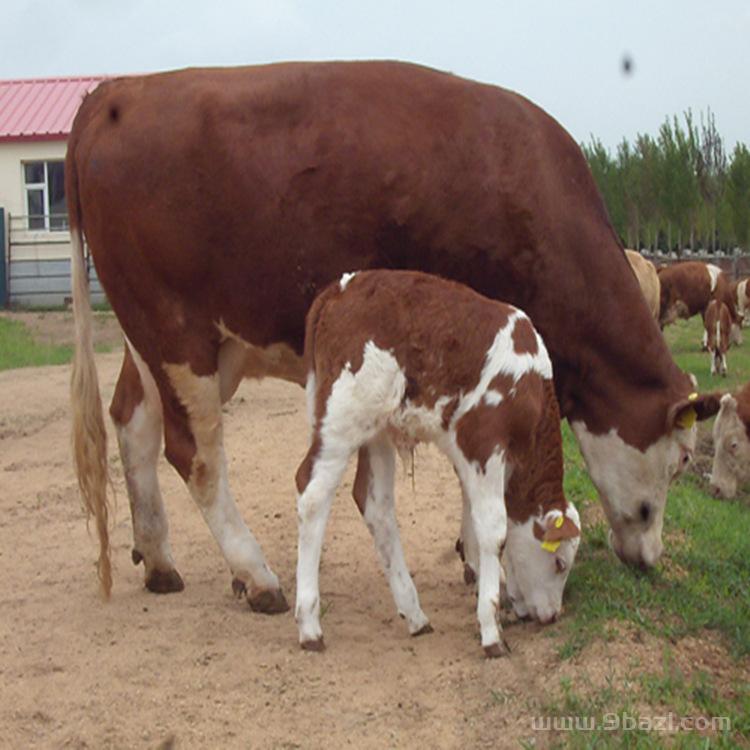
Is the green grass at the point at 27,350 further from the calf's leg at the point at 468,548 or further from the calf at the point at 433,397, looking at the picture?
the calf at the point at 433,397

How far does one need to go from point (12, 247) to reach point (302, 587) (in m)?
25.2

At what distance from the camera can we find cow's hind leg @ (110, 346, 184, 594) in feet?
20.8

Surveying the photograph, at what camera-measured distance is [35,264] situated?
1128 inches

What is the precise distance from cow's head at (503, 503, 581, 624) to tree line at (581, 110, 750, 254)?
3561 centimetres

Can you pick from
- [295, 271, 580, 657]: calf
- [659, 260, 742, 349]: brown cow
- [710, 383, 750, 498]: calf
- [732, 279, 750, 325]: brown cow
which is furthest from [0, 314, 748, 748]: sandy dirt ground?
[732, 279, 750, 325]: brown cow

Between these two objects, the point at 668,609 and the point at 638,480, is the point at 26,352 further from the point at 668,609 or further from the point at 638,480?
the point at 668,609

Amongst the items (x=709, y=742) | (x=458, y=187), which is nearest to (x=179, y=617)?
(x=458, y=187)

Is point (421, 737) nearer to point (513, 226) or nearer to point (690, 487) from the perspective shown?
point (513, 226)

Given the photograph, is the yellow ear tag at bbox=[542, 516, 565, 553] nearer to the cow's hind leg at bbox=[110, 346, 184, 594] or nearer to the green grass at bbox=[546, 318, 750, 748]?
the green grass at bbox=[546, 318, 750, 748]

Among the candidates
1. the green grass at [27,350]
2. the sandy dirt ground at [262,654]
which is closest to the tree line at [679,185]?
the green grass at [27,350]

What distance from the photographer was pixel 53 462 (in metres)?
9.81

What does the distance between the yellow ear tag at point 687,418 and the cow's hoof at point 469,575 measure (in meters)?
1.23

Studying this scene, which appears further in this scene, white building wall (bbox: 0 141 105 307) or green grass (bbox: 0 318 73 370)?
white building wall (bbox: 0 141 105 307)

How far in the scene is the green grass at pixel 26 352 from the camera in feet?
56.5
